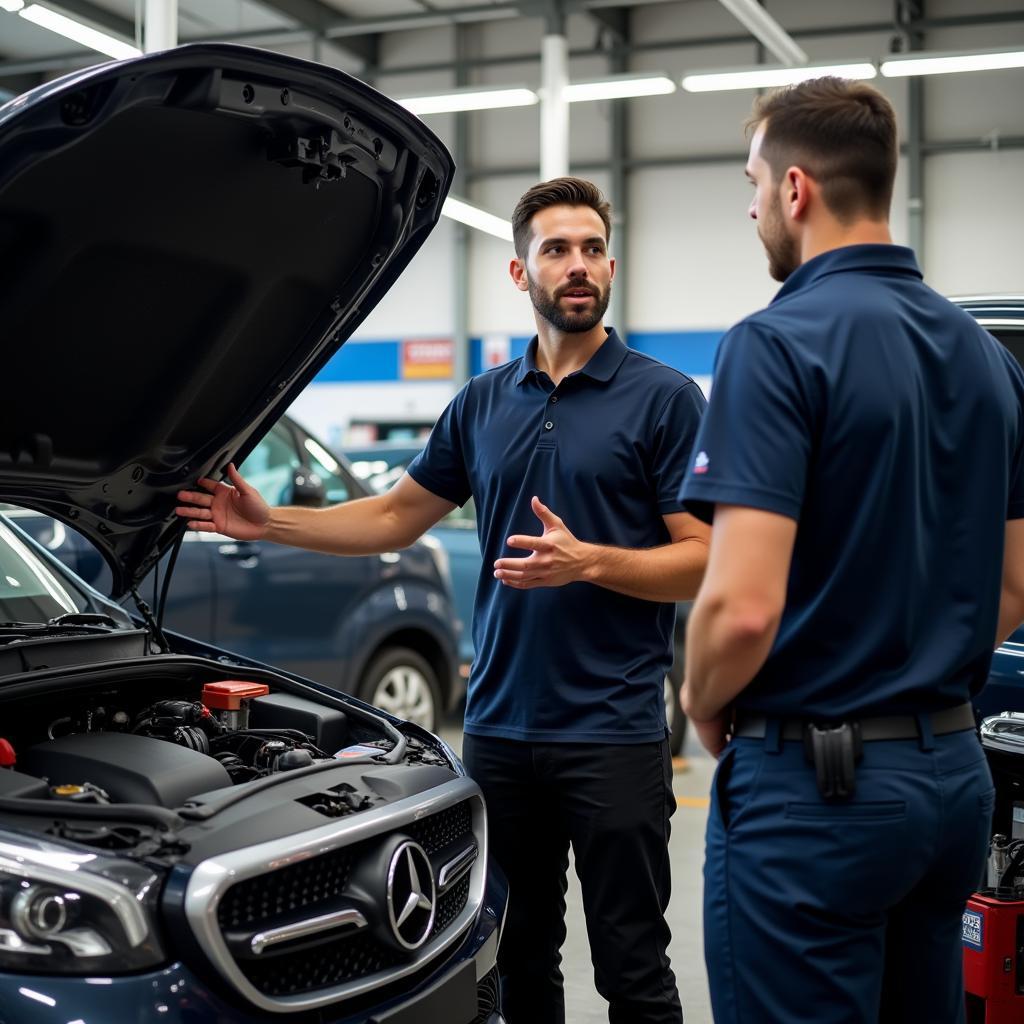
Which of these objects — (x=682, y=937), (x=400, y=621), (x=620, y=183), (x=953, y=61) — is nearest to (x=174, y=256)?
(x=682, y=937)

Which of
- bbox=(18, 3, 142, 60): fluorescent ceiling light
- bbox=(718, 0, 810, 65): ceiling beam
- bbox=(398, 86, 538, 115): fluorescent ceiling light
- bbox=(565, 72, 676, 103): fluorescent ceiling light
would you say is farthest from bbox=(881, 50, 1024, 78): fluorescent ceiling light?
bbox=(18, 3, 142, 60): fluorescent ceiling light

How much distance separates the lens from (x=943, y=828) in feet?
5.80

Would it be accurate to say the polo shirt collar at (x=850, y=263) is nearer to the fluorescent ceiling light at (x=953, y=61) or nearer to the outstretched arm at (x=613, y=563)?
the outstretched arm at (x=613, y=563)

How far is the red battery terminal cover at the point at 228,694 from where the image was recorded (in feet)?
8.82

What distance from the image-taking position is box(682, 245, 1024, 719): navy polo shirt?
1715mm

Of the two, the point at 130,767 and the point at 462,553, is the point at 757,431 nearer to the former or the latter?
the point at 130,767

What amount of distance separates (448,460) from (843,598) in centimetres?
130

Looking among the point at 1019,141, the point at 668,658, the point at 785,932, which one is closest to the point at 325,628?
the point at 668,658

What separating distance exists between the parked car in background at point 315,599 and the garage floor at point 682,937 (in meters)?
1.31

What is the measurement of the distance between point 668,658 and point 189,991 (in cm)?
118

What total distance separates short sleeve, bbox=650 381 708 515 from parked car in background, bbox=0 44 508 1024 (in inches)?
24.9

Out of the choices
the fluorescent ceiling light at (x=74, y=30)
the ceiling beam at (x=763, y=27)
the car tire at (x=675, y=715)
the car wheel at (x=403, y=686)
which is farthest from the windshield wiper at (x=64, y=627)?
the ceiling beam at (x=763, y=27)

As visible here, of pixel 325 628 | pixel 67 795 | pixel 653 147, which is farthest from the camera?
pixel 653 147

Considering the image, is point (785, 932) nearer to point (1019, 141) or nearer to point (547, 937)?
point (547, 937)
